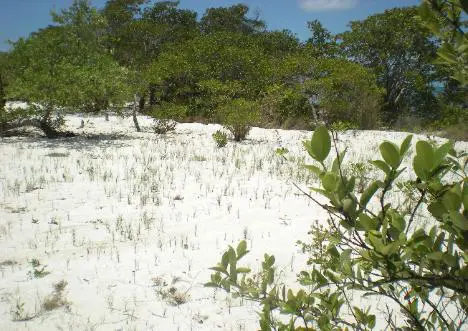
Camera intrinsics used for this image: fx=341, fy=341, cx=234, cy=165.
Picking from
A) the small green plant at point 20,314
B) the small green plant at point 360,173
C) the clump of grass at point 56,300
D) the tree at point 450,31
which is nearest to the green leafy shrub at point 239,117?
the small green plant at point 360,173

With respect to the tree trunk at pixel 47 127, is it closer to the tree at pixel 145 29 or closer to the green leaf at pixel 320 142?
the tree at pixel 145 29

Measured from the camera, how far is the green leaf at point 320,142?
88cm

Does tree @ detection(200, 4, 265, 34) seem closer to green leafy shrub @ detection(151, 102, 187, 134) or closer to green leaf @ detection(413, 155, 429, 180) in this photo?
green leafy shrub @ detection(151, 102, 187, 134)

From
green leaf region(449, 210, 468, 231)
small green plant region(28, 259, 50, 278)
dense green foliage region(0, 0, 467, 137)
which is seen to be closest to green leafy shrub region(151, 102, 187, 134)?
dense green foliage region(0, 0, 467, 137)

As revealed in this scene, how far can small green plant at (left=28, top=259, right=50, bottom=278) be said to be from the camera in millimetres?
2973

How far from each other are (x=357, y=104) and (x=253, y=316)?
12461 mm

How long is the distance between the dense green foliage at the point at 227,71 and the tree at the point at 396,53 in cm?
5

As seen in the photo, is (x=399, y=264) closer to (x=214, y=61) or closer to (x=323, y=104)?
(x=323, y=104)

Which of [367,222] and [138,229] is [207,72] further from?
[367,222]

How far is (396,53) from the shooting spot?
57.2 feet

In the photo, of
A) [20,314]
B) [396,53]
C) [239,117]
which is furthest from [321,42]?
[20,314]

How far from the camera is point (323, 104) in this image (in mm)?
12461

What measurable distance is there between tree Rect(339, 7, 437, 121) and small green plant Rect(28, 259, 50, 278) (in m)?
17.9

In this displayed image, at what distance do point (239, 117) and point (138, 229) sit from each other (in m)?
6.24
